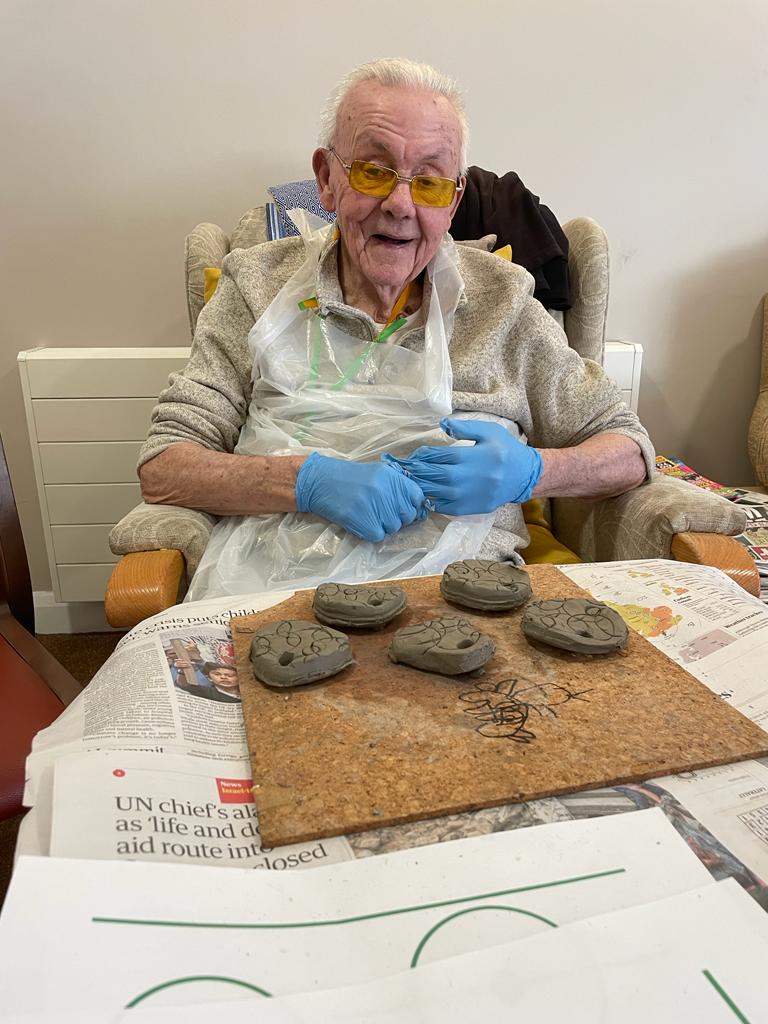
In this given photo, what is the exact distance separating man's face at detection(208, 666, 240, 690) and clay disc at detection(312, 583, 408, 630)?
0.40 ft

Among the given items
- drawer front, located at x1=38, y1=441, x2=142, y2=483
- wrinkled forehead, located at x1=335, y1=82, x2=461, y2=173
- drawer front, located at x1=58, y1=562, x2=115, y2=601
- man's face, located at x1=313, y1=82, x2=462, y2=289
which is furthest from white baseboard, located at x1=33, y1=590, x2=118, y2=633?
wrinkled forehead, located at x1=335, y1=82, x2=461, y2=173

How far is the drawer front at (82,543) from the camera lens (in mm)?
2070

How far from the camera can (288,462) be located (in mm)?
1176

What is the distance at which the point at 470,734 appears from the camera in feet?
1.94

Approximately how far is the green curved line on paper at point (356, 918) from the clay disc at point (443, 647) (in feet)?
0.77

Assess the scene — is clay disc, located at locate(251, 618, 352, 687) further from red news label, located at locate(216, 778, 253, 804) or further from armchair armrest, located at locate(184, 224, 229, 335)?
armchair armrest, located at locate(184, 224, 229, 335)

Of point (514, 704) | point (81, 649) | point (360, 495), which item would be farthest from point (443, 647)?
point (81, 649)

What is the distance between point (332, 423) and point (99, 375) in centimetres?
101

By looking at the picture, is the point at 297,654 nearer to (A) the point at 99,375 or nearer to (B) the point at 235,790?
(B) the point at 235,790

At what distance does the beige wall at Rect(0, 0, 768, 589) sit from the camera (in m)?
1.88

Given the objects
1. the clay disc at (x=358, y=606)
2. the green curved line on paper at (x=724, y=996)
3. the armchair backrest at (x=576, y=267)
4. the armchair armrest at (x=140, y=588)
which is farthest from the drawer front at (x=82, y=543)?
the green curved line on paper at (x=724, y=996)

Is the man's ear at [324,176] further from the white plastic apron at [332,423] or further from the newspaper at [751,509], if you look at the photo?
the newspaper at [751,509]

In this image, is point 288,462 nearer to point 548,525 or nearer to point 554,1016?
point 548,525

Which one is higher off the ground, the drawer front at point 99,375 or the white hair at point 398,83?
the white hair at point 398,83
